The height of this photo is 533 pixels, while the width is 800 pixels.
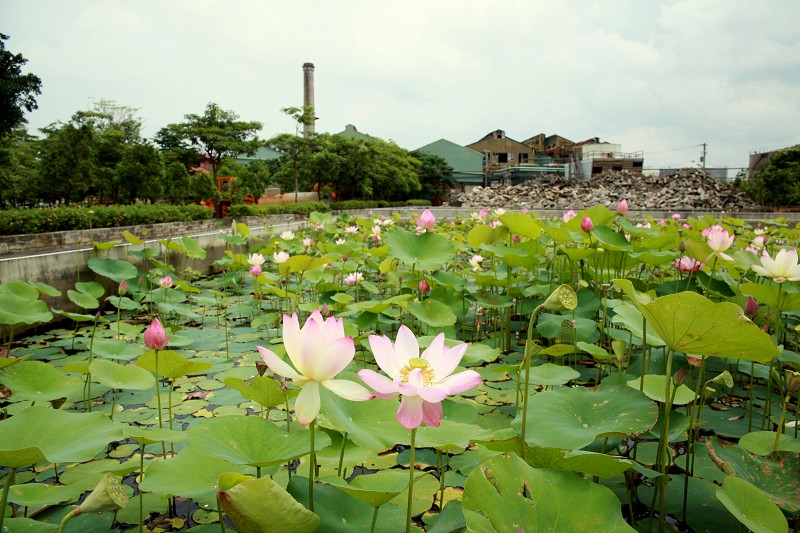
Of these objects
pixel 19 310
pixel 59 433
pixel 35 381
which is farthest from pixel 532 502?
pixel 19 310

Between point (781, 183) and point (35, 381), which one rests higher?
point (781, 183)

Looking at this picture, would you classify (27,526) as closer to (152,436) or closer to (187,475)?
(152,436)

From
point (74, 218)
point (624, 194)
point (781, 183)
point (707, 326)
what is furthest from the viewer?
point (624, 194)

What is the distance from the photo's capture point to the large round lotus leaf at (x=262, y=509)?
573mm

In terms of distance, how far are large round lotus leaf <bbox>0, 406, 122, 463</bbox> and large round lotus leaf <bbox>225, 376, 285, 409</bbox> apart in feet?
0.78

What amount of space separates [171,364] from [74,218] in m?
7.69

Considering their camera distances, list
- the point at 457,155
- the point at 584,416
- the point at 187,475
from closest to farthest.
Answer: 1. the point at 187,475
2. the point at 584,416
3. the point at 457,155

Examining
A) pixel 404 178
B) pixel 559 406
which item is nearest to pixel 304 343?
pixel 559 406

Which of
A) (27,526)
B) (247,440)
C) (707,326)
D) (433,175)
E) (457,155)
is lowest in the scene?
(27,526)

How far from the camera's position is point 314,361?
25.2 inches

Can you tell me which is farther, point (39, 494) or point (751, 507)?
point (39, 494)

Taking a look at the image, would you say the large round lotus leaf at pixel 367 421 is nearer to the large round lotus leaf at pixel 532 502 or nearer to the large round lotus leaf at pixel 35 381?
the large round lotus leaf at pixel 532 502

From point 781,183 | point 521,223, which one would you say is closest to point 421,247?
point 521,223

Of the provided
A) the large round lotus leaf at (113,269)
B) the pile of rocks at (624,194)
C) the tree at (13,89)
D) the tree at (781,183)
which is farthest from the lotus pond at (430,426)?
the tree at (781,183)
